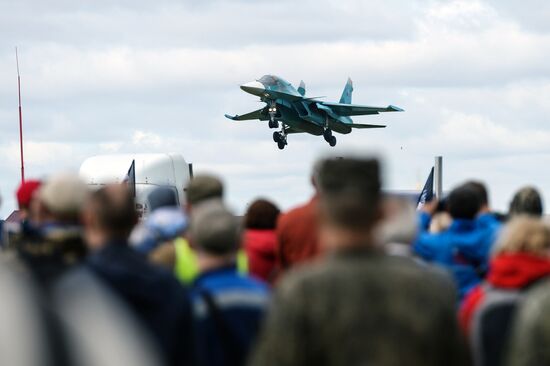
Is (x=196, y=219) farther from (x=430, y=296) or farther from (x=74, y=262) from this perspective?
(x=430, y=296)

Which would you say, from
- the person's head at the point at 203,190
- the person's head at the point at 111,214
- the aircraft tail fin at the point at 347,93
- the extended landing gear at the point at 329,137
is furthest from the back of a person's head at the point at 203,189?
the aircraft tail fin at the point at 347,93

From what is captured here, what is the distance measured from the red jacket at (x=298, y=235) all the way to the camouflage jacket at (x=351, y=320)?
4.19 meters

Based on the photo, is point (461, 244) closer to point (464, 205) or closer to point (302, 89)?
point (464, 205)

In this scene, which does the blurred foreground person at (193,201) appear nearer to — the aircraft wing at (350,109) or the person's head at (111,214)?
the person's head at (111,214)

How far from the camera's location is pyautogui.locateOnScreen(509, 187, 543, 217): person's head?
749 centimetres

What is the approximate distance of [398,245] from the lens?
244 inches

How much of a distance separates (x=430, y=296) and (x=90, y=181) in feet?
81.4

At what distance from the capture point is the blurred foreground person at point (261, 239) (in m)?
8.48

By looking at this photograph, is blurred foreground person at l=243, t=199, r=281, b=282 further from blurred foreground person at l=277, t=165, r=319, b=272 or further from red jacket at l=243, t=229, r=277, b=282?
blurred foreground person at l=277, t=165, r=319, b=272

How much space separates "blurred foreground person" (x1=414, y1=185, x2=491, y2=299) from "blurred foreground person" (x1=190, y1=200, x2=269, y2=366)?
9.10 feet

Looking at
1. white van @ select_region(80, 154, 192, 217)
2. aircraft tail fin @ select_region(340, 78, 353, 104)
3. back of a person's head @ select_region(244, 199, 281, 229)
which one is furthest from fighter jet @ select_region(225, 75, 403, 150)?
back of a person's head @ select_region(244, 199, 281, 229)

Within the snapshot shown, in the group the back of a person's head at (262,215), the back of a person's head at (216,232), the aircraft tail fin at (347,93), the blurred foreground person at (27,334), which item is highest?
the aircraft tail fin at (347,93)

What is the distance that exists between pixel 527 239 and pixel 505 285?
417 mm

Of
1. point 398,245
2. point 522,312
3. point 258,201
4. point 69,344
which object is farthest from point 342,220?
point 258,201
